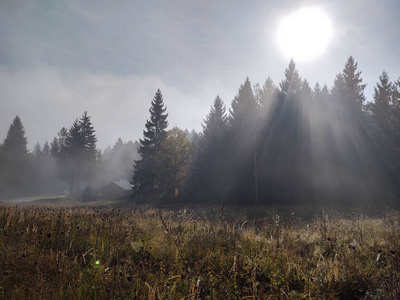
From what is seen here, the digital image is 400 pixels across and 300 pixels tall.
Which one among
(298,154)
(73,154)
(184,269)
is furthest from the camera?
(73,154)

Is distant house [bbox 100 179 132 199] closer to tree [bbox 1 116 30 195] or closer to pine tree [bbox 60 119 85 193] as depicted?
pine tree [bbox 60 119 85 193]

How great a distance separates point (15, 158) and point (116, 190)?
1177 inches

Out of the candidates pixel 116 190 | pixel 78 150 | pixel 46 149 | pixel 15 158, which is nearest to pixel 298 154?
pixel 116 190

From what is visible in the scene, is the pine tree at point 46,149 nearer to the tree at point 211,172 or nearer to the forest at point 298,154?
the forest at point 298,154

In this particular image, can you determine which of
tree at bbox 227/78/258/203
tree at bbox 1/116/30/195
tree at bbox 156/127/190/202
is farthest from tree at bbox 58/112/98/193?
tree at bbox 227/78/258/203

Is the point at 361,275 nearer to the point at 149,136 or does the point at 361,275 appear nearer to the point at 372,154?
the point at 372,154

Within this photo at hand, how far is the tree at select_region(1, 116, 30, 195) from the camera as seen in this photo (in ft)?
187

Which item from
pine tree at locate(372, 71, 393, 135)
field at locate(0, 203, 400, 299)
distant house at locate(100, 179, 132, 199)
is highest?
pine tree at locate(372, 71, 393, 135)

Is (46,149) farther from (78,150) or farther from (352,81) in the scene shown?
(352,81)

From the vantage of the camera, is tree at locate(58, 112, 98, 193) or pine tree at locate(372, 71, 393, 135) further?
tree at locate(58, 112, 98, 193)

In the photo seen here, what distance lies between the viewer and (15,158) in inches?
2292

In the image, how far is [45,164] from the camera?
72562 millimetres

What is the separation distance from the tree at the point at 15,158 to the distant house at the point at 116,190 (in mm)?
24117

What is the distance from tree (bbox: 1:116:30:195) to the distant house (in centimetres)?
2412
